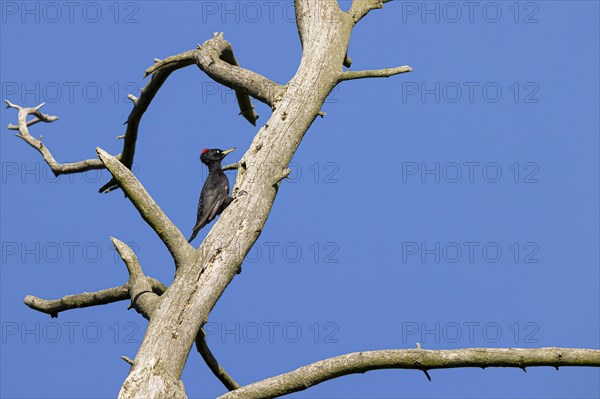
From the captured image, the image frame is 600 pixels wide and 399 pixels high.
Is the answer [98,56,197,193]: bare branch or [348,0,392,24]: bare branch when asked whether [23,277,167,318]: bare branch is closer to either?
[98,56,197,193]: bare branch

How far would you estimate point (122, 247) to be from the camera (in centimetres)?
730

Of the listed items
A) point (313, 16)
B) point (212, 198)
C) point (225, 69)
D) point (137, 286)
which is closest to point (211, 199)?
point (212, 198)

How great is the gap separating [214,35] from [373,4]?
1.67 m

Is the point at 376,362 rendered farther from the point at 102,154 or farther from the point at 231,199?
the point at 102,154

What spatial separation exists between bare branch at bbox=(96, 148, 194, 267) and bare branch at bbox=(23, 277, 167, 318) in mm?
589

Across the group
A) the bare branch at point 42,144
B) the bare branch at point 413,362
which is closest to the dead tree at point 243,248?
the bare branch at point 413,362

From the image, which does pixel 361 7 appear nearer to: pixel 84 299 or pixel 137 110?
pixel 137 110

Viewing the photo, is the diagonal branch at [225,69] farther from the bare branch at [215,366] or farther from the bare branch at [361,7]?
the bare branch at [215,366]

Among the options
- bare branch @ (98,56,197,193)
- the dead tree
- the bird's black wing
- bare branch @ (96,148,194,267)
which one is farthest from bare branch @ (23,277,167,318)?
bare branch @ (98,56,197,193)

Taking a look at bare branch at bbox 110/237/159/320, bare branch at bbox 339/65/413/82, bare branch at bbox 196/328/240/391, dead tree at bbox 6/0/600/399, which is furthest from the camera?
bare branch at bbox 339/65/413/82

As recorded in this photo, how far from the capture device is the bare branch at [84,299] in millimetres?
7160

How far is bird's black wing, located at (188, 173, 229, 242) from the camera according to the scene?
8.69m

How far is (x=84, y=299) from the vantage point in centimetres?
745

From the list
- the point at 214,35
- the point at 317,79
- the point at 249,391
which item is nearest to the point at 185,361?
the point at 249,391
